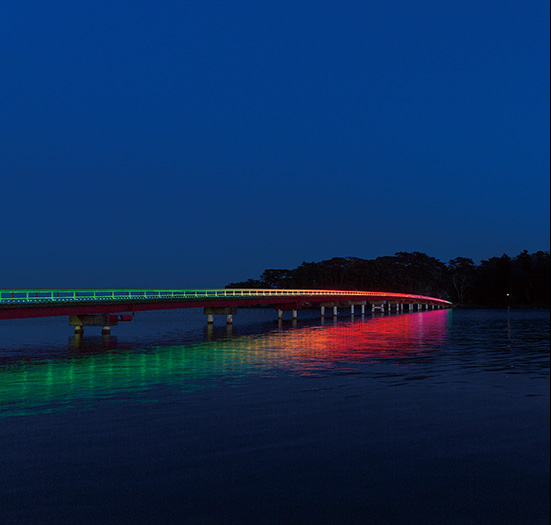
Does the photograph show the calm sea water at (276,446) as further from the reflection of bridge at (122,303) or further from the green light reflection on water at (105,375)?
the reflection of bridge at (122,303)

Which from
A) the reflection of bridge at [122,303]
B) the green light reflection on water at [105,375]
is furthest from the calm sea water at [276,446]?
the reflection of bridge at [122,303]

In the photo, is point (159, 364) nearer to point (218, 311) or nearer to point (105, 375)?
point (105, 375)

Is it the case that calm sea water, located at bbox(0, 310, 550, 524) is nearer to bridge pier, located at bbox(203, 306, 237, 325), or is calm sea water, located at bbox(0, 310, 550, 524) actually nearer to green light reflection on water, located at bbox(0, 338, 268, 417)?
green light reflection on water, located at bbox(0, 338, 268, 417)

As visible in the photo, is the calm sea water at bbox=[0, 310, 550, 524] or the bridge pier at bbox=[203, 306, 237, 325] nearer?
the calm sea water at bbox=[0, 310, 550, 524]

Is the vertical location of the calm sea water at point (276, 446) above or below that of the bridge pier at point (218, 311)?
below

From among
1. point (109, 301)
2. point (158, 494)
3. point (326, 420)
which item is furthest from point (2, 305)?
point (158, 494)

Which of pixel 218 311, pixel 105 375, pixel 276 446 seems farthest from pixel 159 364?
pixel 218 311

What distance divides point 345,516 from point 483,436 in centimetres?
706

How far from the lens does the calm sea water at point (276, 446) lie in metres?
10.8

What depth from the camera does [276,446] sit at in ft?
49.2

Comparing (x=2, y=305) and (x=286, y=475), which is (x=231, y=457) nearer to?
(x=286, y=475)

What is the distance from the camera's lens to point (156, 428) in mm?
17188

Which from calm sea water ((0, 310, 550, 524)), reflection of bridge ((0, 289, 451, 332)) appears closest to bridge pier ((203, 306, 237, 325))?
reflection of bridge ((0, 289, 451, 332))

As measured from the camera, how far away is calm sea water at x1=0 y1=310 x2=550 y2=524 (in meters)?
10.8
